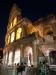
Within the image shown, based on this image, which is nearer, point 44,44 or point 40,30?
point 44,44

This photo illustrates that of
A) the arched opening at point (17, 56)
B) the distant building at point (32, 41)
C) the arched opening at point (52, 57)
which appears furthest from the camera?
the arched opening at point (17, 56)

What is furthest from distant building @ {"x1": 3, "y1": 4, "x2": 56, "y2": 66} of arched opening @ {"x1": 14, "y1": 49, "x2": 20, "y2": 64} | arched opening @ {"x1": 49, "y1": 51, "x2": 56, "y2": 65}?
arched opening @ {"x1": 49, "y1": 51, "x2": 56, "y2": 65}

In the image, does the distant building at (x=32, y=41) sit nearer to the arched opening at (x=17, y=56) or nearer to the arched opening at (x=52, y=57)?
the arched opening at (x=17, y=56)

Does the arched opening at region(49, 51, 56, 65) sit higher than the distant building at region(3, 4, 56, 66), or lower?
lower

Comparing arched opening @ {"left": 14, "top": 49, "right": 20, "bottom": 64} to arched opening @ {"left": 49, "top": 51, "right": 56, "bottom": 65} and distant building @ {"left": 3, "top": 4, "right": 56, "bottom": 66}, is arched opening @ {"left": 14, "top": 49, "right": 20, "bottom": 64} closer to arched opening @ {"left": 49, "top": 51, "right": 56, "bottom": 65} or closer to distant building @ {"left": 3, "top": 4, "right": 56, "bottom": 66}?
distant building @ {"left": 3, "top": 4, "right": 56, "bottom": 66}

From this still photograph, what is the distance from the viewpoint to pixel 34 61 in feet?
75.0

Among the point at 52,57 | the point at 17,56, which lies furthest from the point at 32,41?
the point at 17,56

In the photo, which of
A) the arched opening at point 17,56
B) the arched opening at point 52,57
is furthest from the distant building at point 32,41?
the arched opening at point 52,57

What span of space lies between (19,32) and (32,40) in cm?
923

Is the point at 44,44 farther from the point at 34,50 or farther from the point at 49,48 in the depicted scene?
the point at 34,50

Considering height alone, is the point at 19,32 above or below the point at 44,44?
above

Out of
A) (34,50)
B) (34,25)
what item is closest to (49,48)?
(34,50)

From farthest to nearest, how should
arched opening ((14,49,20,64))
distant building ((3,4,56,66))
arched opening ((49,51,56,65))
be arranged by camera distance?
arched opening ((14,49,20,64)), arched opening ((49,51,56,65)), distant building ((3,4,56,66))

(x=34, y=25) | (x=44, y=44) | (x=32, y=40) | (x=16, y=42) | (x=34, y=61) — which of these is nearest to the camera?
(x=34, y=61)
